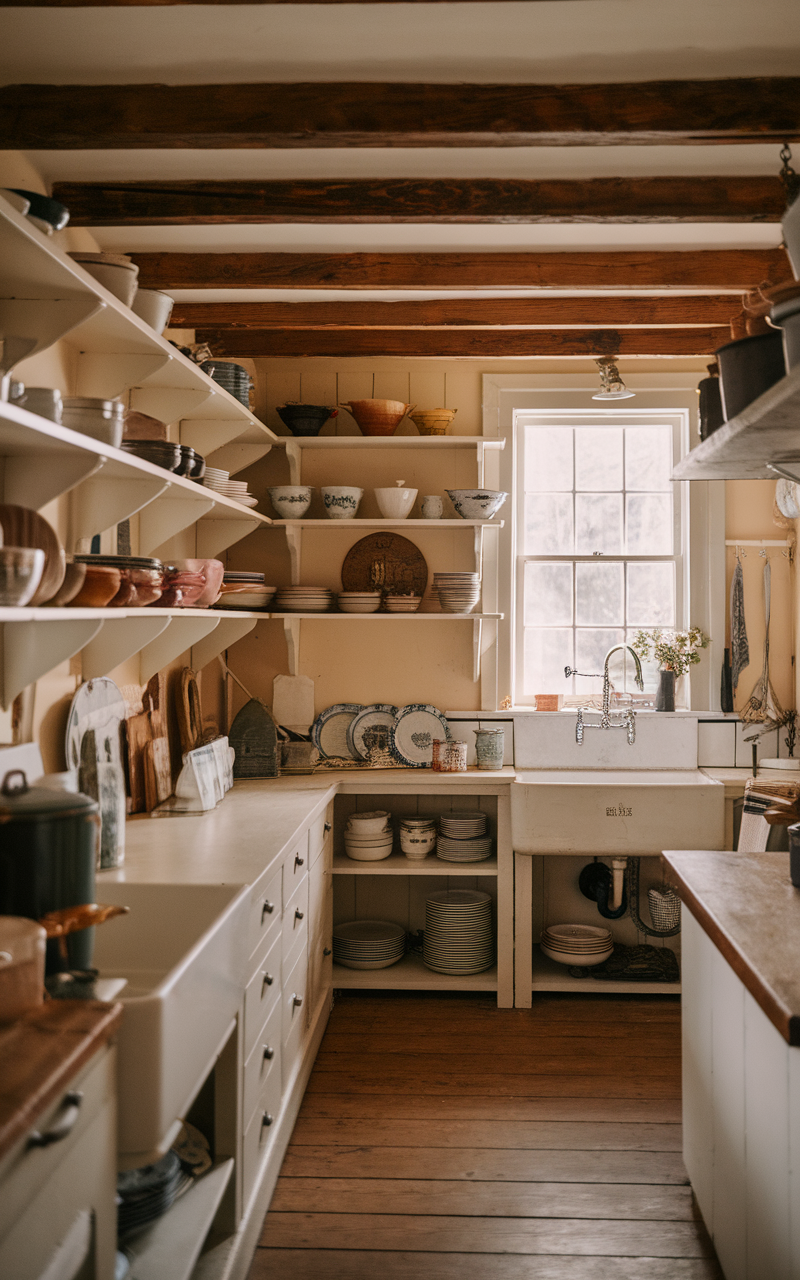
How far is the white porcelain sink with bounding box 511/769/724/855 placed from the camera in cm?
387

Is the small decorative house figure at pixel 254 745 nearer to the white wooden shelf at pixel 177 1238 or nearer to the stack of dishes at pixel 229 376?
the stack of dishes at pixel 229 376

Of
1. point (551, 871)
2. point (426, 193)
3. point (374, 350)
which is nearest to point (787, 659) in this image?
point (551, 871)

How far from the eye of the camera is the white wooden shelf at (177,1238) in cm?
176

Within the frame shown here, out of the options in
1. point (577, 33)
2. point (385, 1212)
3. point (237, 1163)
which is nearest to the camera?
point (577, 33)

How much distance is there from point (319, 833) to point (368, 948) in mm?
806

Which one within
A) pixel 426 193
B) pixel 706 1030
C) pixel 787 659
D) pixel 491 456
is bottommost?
pixel 706 1030

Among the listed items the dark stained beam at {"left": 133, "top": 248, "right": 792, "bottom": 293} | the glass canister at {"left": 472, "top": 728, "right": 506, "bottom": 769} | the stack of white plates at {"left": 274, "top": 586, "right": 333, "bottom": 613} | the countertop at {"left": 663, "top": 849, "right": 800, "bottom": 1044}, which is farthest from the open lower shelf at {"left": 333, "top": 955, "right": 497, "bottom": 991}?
the dark stained beam at {"left": 133, "top": 248, "right": 792, "bottom": 293}

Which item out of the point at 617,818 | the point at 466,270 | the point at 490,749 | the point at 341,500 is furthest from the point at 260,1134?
the point at 466,270

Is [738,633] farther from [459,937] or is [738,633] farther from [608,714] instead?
[459,937]

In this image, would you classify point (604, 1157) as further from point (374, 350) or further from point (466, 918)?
point (374, 350)

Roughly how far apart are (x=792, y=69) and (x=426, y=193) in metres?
0.93

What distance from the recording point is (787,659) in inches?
171

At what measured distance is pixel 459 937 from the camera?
4.06m

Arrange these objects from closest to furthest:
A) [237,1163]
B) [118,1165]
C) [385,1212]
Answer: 1. [118,1165]
2. [237,1163]
3. [385,1212]
